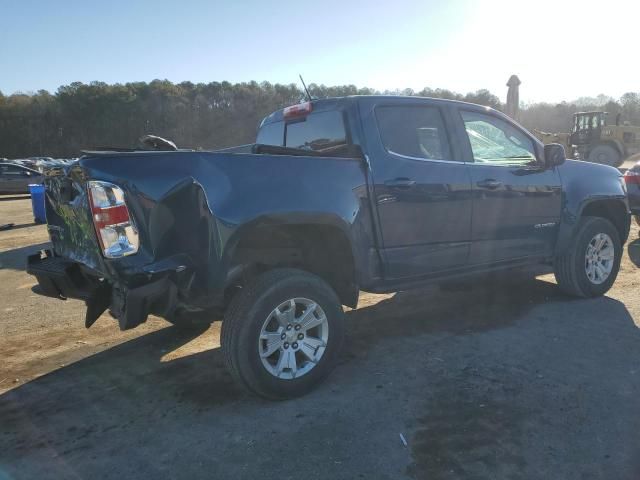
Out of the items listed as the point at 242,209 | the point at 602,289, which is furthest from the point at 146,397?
the point at 602,289

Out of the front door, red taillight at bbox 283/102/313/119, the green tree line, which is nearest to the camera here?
red taillight at bbox 283/102/313/119

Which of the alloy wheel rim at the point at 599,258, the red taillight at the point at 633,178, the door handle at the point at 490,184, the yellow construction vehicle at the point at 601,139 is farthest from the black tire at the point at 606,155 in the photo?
the door handle at the point at 490,184

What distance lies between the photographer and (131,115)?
65062 mm

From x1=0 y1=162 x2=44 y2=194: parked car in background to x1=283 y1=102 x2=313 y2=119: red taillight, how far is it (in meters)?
19.9

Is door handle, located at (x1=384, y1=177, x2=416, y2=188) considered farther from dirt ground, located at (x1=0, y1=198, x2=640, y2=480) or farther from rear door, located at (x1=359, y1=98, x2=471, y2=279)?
dirt ground, located at (x1=0, y1=198, x2=640, y2=480)

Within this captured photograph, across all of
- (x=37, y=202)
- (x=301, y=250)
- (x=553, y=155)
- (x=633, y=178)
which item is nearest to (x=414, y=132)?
(x=301, y=250)

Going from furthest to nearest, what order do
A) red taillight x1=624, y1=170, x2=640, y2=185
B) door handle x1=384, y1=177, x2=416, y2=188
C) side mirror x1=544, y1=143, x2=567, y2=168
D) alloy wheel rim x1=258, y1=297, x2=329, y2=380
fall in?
red taillight x1=624, y1=170, x2=640, y2=185 < side mirror x1=544, y1=143, x2=567, y2=168 < door handle x1=384, y1=177, x2=416, y2=188 < alloy wheel rim x1=258, y1=297, x2=329, y2=380

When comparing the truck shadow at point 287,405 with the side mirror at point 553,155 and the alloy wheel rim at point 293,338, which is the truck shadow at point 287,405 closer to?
the alloy wheel rim at point 293,338

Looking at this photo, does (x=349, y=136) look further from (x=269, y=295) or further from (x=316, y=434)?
(x=316, y=434)

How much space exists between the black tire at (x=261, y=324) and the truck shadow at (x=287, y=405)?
0.42 ft

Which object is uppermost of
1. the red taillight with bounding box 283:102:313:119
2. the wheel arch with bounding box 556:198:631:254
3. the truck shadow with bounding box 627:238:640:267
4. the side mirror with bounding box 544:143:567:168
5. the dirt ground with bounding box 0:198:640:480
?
the red taillight with bounding box 283:102:313:119

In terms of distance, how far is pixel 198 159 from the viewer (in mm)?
2984

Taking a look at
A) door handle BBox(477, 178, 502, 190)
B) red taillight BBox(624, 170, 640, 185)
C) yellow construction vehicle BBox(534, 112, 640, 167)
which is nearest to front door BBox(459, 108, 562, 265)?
door handle BBox(477, 178, 502, 190)

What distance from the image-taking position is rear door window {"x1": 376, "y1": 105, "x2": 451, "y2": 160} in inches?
155
